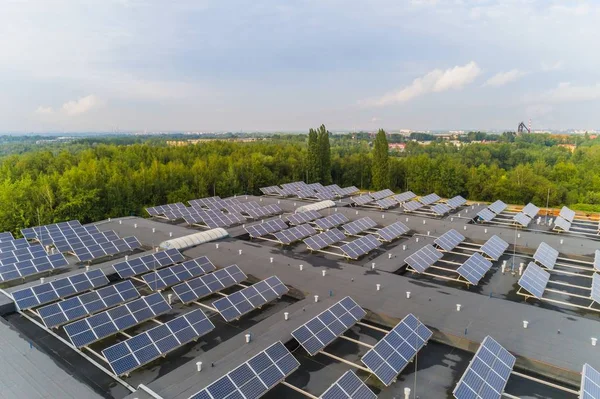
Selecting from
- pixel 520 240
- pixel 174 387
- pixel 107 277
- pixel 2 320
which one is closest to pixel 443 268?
pixel 520 240

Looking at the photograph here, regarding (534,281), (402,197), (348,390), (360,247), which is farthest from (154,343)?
(402,197)

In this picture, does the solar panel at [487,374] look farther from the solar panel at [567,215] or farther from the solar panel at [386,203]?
the solar panel at [386,203]

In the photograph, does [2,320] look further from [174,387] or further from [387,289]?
[387,289]

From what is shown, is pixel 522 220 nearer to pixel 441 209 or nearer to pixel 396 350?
pixel 441 209

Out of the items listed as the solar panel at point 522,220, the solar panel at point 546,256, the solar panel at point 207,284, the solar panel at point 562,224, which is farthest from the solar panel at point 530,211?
the solar panel at point 207,284

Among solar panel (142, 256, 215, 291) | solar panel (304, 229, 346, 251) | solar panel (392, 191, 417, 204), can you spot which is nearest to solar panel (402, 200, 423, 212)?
solar panel (392, 191, 417, 204)

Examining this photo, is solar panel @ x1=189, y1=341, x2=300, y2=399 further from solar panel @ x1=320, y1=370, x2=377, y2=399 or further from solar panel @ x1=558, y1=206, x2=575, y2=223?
solar panel @ x1=558, y1=206, x2=575, y2=223
